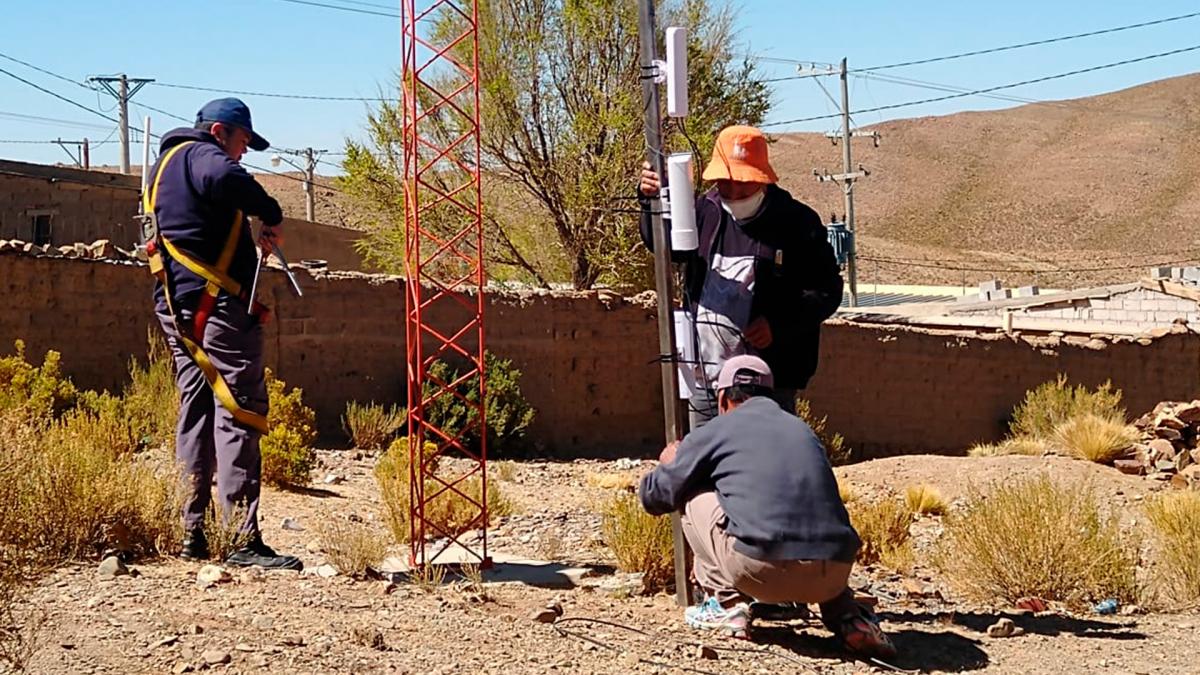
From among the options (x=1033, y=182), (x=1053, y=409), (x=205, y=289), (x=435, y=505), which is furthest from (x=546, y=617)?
(x=1033, y=182)

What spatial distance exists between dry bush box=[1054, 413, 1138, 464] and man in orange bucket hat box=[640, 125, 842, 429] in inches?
473

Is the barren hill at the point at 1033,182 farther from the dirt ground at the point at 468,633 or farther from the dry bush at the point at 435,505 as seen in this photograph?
the dirt ground at the point at 468,633

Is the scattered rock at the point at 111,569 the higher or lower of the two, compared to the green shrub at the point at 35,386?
lower

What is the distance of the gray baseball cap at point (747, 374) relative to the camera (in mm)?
5938

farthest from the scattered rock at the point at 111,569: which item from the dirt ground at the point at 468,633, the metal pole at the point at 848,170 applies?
the metal pole at the point at 848,170

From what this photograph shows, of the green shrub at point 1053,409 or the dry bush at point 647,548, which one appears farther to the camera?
the green shrub at point 1053,409

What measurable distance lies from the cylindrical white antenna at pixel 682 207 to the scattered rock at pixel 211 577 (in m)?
2.38

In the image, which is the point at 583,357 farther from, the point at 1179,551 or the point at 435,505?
the point at 1179,551

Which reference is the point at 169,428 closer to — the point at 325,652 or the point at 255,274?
the point at 255,274

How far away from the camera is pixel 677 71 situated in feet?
21.4

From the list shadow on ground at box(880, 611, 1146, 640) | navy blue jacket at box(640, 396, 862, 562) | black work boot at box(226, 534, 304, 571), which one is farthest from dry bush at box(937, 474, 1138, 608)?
black work boot at box(226, 534, 304, 571)

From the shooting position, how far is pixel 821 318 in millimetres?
6477

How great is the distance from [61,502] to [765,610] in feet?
10.3

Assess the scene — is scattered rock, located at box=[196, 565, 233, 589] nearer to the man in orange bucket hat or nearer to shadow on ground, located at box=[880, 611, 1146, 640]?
the man in orange bucket hat
